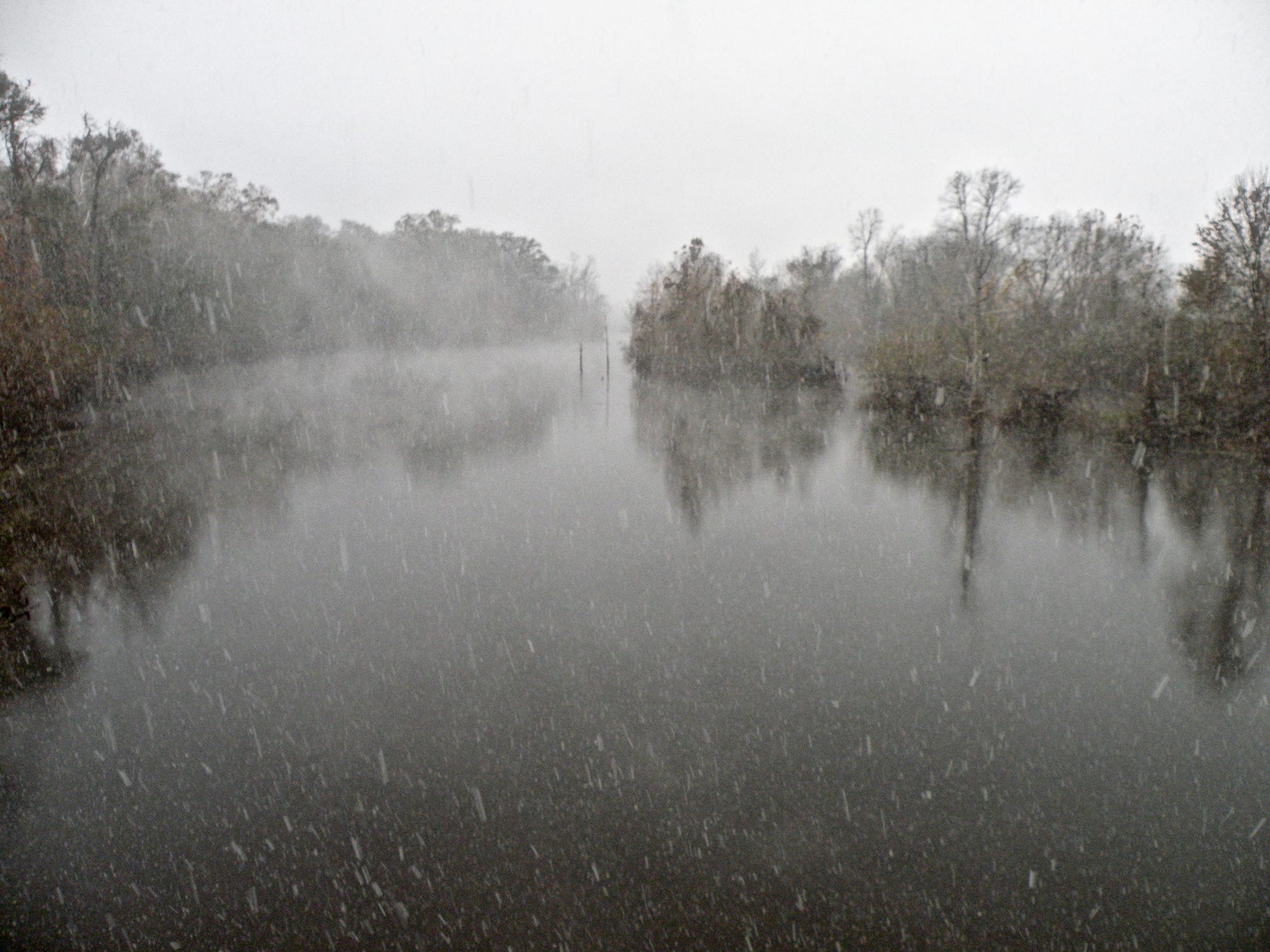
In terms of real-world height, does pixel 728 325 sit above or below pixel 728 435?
above

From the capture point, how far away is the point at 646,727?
486 centimetres

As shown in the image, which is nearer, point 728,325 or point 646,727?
point 646,727

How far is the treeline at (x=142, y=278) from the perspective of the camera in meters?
17.9

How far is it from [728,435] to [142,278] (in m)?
24.8

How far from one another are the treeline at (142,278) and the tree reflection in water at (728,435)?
13954 mm

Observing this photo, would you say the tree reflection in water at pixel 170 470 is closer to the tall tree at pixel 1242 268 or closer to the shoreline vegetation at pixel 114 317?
the shoreline vegetation at pixel 114 317

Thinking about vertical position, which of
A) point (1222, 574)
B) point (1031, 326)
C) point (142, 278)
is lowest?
point (1222, 574)

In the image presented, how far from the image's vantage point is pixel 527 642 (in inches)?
246

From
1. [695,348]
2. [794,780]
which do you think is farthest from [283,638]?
[695,348]

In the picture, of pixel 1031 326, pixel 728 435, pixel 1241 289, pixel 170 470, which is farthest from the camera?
pixel 1031 326

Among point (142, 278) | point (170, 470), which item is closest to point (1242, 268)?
point (170, 470)

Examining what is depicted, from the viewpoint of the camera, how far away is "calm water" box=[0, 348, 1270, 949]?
11.1 feet

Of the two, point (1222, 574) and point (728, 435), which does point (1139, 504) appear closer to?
point (1222, 574)

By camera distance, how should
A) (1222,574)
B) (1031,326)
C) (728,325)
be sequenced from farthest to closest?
1. (728,325)
2. (1031,326)
3. (1222,574)
